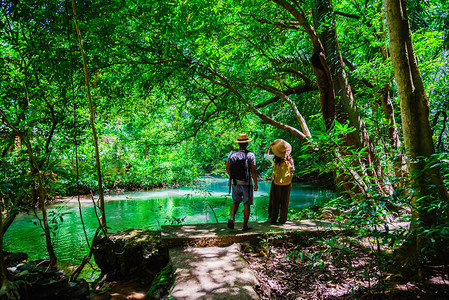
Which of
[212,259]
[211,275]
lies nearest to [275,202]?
[212,259]

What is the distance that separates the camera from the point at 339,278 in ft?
9.72

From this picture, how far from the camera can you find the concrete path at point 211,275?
259cm

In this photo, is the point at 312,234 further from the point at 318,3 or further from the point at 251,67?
the point at 251,67

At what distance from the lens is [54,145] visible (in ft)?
19.1

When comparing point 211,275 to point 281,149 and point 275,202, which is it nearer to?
point 275,202

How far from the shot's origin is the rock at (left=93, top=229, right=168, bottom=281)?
411 cm

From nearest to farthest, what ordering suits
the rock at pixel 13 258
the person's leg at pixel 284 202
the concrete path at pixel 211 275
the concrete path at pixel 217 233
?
the concrete path at pixel 211 275, the concrete path at pixel 217 233, the person's leg at pixel 284 202, the rock at pixel 13 258

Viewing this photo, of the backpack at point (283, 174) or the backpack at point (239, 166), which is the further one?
the backpack at point (283, 174)

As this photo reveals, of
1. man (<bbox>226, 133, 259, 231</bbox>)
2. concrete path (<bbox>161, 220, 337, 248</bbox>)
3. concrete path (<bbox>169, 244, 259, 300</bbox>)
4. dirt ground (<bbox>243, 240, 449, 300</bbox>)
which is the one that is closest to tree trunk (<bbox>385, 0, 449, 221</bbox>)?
dirt ground (<bbox>243, 240, 449, 300</bbox>)

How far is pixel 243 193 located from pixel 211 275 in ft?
5.78

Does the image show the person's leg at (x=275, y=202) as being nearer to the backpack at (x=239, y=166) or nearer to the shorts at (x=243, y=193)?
the shorts at (x=243, y=193)

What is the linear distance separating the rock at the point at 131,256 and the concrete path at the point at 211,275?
1.55ft

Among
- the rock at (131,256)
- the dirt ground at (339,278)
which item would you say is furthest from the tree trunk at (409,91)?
the rock at (131,256)

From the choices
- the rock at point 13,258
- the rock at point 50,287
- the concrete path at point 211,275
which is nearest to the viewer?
the concrete path at point 211,275
